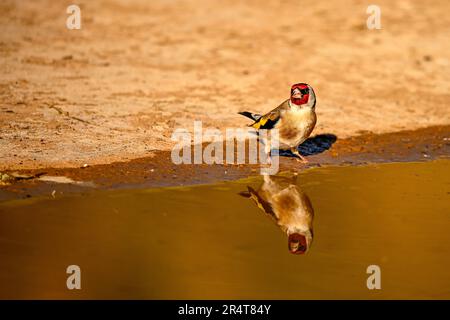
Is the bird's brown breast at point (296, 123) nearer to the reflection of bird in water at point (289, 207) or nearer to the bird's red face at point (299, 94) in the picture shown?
the bird's red face at point (299, 94)

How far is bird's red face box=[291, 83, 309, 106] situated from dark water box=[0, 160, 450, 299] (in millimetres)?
829

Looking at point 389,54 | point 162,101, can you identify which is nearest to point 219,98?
point 162,101

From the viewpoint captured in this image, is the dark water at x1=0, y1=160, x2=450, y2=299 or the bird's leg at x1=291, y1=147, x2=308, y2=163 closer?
the dark water at x1=0, y1=160, x2=450, y2=299

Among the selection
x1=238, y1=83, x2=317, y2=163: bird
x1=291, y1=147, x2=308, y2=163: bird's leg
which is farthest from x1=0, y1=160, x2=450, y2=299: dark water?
x1=291, y1=147, x2=308, y2=163: bird's leg

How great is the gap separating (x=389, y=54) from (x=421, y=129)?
145 inches

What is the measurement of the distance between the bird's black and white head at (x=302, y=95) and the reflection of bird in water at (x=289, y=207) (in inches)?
30.5

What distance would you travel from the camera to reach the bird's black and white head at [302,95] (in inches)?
338

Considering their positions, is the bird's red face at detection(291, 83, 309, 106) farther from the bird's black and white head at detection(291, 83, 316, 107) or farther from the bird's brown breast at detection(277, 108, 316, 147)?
the bird's brown breast at detection(277, 108, 316, 147)

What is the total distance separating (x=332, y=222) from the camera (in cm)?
743

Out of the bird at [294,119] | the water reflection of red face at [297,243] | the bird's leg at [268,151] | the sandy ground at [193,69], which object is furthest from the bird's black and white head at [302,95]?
the water reflection of red face at [297,243]

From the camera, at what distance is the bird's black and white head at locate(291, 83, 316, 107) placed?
28.1ft

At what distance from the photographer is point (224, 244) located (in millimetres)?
6859

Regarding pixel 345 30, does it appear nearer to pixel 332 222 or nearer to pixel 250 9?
pixel 250 9

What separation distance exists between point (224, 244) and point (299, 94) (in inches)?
91.1
